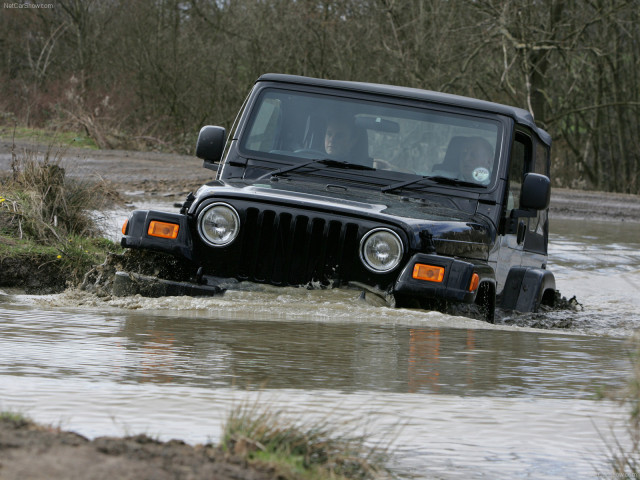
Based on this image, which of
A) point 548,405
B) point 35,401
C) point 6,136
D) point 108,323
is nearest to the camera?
point 35,401

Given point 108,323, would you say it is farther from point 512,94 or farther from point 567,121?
point 567,121

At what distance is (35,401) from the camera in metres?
3.66

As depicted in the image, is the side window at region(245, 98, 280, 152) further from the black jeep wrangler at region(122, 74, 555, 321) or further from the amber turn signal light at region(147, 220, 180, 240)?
the amber turn signal light at region(147, 220, 180, 240)

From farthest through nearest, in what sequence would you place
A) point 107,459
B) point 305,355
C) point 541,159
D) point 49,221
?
point 49,221, point 541,159, point 305,355, point 107,459

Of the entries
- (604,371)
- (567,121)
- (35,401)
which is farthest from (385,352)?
(567,121)

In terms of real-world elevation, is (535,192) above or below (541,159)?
below

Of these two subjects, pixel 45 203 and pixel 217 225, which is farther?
pixel 45 203

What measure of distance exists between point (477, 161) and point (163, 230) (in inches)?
85.5

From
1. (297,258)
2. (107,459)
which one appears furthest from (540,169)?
(107,459)

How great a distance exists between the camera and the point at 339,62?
91.1ft

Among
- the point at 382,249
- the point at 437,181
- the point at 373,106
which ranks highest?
the point at 373,106

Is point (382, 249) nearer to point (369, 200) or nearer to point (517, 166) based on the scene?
point (369, 200)

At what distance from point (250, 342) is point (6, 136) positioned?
2042 centimetres

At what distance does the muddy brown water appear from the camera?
136 inches
